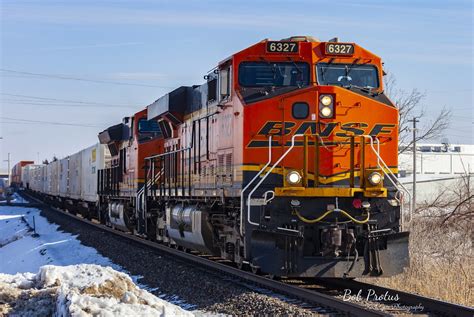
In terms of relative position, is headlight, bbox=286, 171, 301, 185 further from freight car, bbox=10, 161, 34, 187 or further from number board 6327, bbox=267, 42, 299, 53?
freight car, bbox=10, 161, 34, 187

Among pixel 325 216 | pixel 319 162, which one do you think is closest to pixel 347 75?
pixel 319 162

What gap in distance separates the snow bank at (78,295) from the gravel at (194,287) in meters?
1.43

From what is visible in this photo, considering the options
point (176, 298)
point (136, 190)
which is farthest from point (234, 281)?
point (136, 190)

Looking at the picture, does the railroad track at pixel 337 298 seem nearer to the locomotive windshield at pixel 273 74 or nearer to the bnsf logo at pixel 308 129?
the bnsf logo at pixel 308 129

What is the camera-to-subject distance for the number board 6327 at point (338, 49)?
40.0 feet

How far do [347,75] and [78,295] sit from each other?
6411 mm

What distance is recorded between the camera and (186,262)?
15.4 meters

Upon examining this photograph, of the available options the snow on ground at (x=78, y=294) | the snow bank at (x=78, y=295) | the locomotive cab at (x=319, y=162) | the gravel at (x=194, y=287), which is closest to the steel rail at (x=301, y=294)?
the gravel at (x=194, y=287)

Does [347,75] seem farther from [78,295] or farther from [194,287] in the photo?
[78,295]

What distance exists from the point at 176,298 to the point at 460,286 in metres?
4.53

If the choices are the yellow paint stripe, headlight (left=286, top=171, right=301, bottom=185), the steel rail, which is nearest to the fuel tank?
the steel rail

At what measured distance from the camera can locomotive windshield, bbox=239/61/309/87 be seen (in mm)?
12195

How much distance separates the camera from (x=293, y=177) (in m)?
11.3

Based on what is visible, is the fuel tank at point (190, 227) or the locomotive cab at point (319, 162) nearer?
the locomotive cab at point (319, 162)
